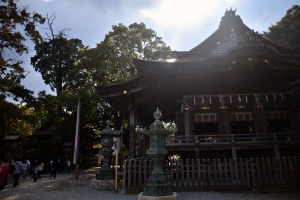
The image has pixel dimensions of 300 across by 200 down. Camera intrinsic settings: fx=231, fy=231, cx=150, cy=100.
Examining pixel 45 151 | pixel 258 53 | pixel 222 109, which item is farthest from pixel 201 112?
pixel 45 151

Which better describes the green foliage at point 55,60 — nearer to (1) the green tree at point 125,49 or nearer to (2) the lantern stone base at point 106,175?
(1) the green tree at point 125,49

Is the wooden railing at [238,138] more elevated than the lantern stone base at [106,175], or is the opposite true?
the wooden railing at [238,138]

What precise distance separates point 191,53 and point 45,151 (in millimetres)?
17911

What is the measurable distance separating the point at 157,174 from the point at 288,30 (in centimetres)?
3078

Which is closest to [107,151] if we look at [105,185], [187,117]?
[105,185]

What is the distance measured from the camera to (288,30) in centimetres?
2966

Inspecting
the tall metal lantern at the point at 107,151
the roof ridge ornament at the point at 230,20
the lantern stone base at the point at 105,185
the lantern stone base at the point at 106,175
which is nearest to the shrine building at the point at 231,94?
the tall metal lantern at the point at 107,151

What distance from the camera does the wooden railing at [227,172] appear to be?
8109 mm

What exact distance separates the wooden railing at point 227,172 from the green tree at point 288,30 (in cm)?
2278

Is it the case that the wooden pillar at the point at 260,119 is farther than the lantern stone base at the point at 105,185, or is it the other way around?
the wooden pillar at the point at 260,119

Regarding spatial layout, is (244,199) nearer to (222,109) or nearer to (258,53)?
(222,109)

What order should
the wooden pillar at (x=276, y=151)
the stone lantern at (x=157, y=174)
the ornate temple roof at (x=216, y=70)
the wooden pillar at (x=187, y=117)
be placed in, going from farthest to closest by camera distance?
the wooden pillar at (x=187, y=117) < the ornate temple roof at (x=216, y=70) < the wooden pillar at (x=276, y=151) < the stone lantern at (x=157, y=174)

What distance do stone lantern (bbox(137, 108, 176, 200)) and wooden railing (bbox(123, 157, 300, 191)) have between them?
114 cm

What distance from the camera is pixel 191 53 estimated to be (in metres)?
14.5
